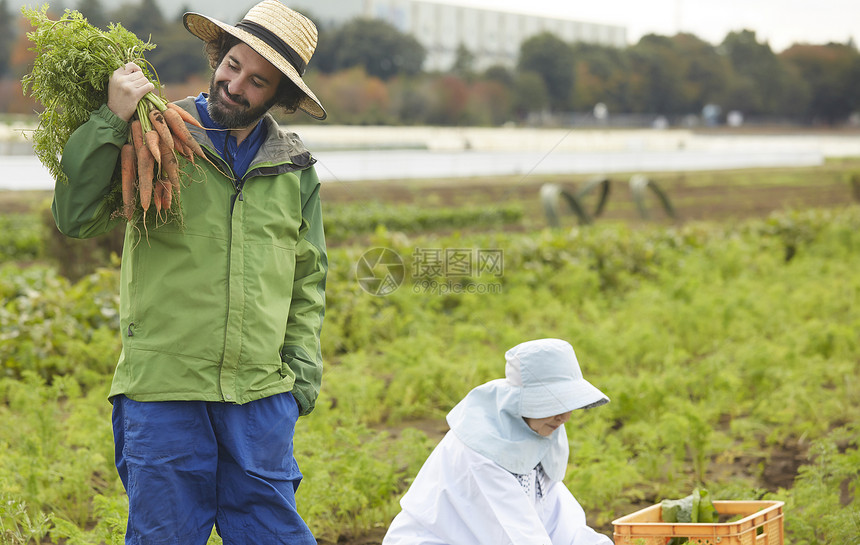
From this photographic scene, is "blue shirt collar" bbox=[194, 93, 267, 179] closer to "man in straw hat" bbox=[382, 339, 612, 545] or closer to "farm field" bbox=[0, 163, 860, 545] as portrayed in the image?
"man in straw hat" bbox=[382, 339, 612, 545]

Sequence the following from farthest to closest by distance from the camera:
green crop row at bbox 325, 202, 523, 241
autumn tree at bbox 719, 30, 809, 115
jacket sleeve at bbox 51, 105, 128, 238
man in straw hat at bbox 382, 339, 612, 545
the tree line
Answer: autumn tree at bbox 719, 30, 809, 115, the tree line, green crop row at bbox 325, 202, 523, 241, man in straw hat at bbox 382, 339, 612, 545, jacket sleeve at bbox 51, 105, 128, 238

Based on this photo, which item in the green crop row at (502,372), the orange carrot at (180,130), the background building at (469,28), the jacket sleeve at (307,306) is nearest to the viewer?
the orange carrot at (180,130)

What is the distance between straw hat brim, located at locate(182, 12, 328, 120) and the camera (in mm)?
2119

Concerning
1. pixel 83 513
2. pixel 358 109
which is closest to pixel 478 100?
pixel 358 109

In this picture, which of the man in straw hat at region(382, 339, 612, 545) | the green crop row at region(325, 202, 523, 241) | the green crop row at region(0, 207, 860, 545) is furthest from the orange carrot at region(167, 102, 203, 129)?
the green crop row at region(325, 202, 523, 241)

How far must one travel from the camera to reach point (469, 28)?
69.6 m

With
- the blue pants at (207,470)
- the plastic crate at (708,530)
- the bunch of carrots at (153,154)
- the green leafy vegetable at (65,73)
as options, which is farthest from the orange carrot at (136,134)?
the plastic crate at (708,530)

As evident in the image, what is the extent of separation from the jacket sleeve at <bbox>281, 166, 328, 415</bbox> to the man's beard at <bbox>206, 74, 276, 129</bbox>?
22cm

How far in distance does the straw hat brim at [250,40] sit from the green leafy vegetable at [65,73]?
9.4 inches

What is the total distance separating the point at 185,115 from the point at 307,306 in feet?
1.93

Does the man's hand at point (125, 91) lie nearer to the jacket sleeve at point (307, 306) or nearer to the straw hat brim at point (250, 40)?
the straw hat brim at point (250, 40)

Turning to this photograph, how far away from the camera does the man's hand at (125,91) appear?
1.98 metres

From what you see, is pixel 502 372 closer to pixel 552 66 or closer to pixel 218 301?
pixel 218 301

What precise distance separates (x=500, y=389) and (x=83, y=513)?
6.58 feet
